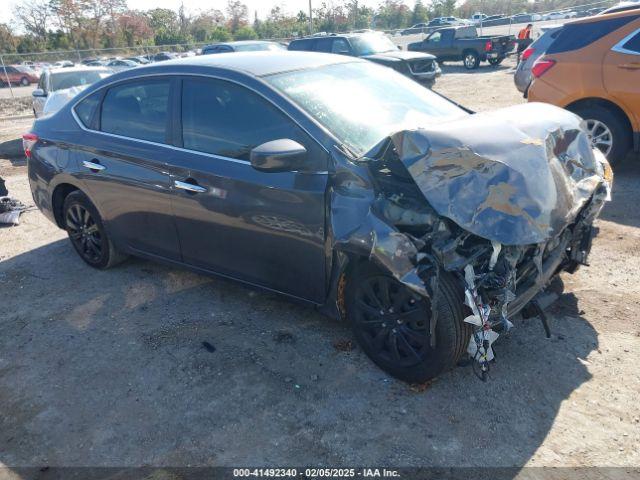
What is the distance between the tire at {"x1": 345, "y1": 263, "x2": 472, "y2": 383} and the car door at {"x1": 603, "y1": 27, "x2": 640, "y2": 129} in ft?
15.5

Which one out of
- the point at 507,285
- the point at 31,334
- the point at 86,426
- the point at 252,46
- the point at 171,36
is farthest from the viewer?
the point at 171,36

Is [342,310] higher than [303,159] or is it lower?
lower

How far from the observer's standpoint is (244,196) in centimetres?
343

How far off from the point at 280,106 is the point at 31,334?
2.56 metres

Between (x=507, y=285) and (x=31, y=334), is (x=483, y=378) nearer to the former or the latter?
(x=507, y=285)

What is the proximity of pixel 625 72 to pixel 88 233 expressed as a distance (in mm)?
6068

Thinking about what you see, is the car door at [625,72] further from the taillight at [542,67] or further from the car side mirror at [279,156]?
the car side mirror at [279,156]

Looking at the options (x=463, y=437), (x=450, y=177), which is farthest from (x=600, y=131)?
(x=463, y=437)

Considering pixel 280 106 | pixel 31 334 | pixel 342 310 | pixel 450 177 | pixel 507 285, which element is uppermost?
pixel 280 106

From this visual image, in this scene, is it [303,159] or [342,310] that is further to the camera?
[342,310]

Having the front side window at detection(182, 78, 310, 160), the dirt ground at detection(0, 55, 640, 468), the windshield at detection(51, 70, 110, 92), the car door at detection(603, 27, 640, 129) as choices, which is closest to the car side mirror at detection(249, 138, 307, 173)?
the front side window at detection(182, 78, 310, 160)

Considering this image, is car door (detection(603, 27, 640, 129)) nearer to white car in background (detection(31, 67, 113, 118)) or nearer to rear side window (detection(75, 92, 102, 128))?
rear side window (detection(75, 92, 102, 128))

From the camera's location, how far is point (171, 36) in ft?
167

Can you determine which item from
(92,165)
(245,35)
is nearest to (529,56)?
(92,165)
